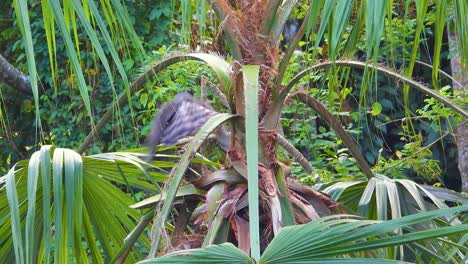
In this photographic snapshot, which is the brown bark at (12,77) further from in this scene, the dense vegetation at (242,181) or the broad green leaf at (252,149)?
the broad green leaf at (252,149)

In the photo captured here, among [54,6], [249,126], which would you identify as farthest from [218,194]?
[54,6]

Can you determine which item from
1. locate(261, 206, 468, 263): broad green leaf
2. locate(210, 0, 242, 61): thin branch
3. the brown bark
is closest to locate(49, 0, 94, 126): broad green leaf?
locate(261, 206, 468, 263): broad green leaf

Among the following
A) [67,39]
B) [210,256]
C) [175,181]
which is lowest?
[210,256]

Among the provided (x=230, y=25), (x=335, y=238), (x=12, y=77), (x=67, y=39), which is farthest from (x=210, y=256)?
(x=12, y=77)

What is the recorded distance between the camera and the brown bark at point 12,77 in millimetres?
4426

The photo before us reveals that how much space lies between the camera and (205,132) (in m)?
1.90

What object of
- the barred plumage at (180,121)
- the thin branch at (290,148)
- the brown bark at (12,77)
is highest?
the brown bark at (12,77)

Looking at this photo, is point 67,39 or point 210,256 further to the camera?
point 210,256

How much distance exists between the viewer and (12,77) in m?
4.53

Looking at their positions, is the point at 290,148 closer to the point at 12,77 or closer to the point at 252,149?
the point at 252,149

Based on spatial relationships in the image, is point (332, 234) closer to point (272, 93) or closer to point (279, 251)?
point (279, 251)

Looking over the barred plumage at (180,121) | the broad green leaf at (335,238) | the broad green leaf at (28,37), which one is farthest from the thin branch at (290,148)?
the broad green leaf at (28,37)

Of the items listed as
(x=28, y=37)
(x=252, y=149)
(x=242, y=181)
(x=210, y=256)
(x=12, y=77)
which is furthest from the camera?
(x=12, y=77)

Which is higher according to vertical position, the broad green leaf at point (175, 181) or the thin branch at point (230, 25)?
the thin branch at point (230, 25)
